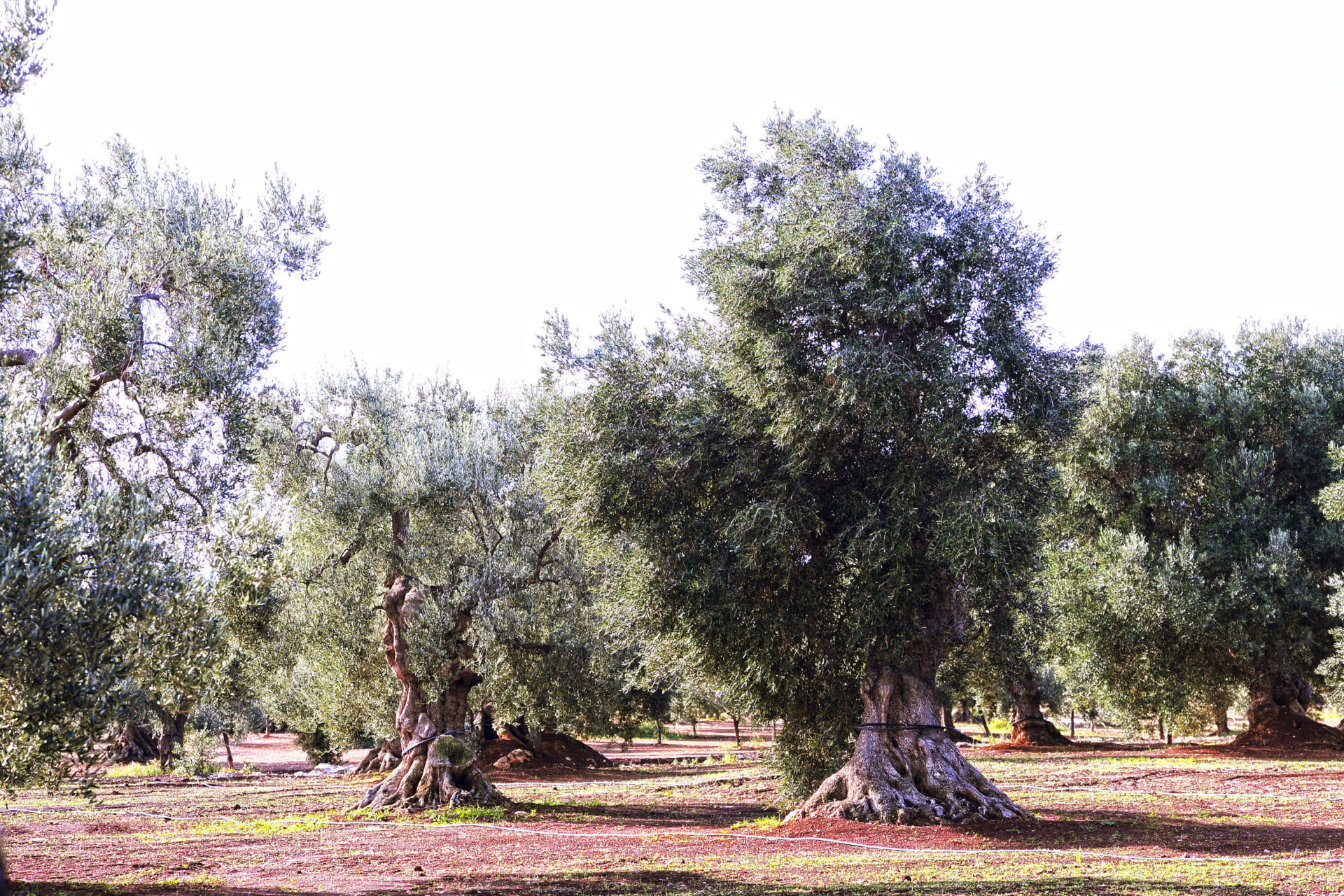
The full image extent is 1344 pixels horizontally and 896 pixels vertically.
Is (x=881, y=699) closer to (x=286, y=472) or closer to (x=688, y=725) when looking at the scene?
(x=286, y=472)

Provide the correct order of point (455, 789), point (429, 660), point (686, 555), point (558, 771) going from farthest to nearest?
point (558, 771) → point (429, 660) → point (455, 789) → point (686, 555)

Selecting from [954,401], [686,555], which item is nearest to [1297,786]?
[954,401]

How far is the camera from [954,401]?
17.6 m

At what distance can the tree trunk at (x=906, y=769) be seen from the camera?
1797cm

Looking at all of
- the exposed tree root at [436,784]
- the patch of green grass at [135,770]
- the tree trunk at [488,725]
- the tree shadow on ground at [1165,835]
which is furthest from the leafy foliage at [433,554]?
the patch of green grass at [135,770]

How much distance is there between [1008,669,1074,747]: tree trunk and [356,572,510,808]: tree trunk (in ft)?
91.3

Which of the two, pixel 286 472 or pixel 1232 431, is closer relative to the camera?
pixel 286 472

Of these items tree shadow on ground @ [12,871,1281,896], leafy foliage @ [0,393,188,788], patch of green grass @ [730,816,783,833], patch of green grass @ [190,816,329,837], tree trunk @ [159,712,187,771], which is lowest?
tree trunk @ [159,712,187,771]

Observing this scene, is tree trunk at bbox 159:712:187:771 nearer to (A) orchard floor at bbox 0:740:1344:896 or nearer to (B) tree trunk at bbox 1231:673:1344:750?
(A) orchard floor at bbox 0:740:1344:896

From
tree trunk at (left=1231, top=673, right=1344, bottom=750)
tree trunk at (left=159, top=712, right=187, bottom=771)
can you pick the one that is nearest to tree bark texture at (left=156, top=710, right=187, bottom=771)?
tree trunk at (left=159, top=712, right=187, bottom=771)

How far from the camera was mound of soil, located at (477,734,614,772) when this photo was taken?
41.3 metres

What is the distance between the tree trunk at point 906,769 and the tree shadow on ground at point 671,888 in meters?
4.78

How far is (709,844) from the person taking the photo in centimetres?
1759

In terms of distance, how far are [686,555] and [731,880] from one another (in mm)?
6822
